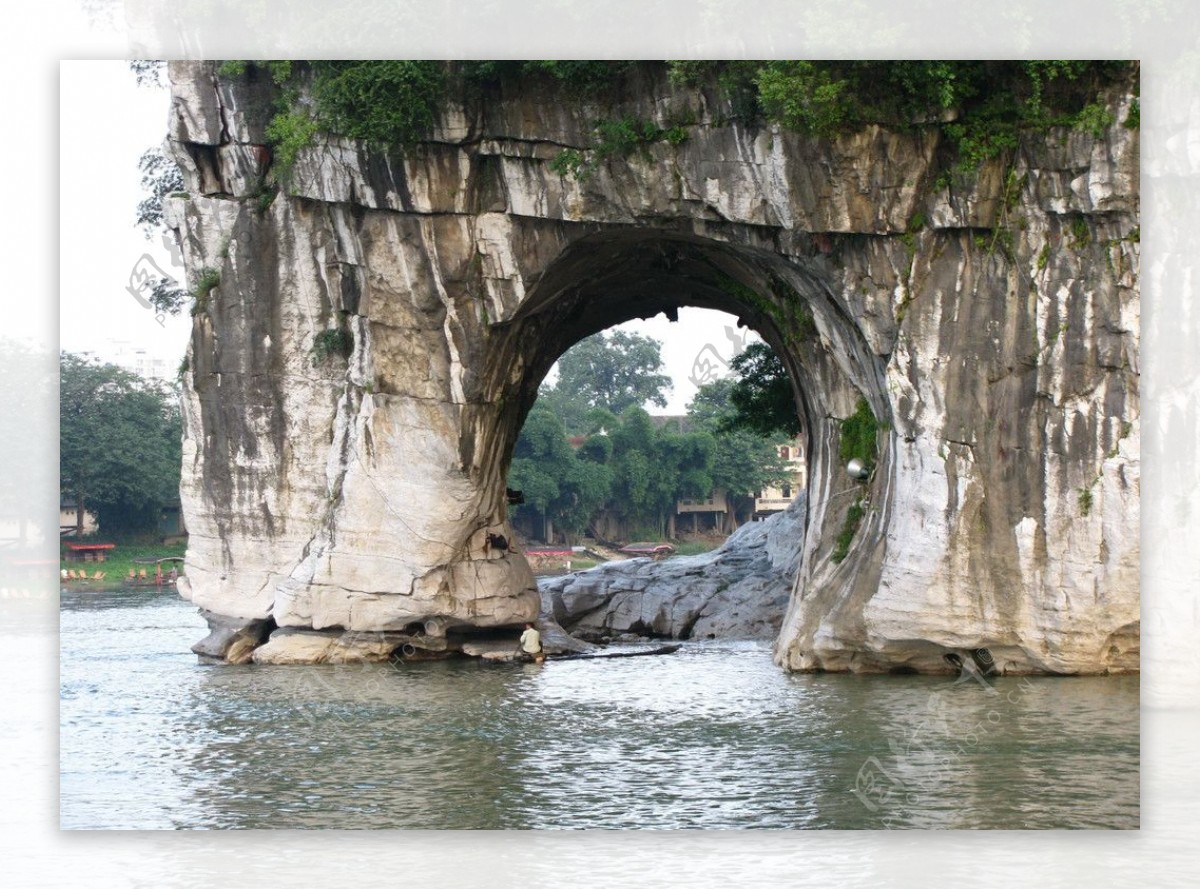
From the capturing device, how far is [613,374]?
154ft

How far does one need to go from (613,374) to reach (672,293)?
992 inches

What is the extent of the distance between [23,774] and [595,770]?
14.0 ft

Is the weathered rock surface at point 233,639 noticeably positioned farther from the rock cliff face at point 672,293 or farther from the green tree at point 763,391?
the green tree at point 763,391

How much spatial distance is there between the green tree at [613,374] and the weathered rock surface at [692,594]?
20.5 metres

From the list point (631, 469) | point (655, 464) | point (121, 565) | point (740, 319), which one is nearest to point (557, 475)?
point (631, 469)

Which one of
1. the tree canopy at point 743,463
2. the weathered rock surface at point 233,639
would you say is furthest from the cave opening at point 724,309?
the tree canopy at point 743,463

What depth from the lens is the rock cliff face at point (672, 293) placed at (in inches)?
622

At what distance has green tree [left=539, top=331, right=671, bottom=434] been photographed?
4628cm

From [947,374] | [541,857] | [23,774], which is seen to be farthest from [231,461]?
[541,857]

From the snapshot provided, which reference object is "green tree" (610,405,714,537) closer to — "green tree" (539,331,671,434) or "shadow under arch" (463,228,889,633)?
"green tree" (539,331,671,434)

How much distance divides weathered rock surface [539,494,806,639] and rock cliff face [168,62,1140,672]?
10.8ft

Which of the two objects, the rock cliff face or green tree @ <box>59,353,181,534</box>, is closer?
the rock cliff face

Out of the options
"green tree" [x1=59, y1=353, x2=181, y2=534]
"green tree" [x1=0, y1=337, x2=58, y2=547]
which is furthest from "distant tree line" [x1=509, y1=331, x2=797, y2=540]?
"green tree" [x1=0, y1=337, x2=58, y2=547]

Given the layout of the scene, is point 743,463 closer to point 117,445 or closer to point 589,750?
point 117,445
